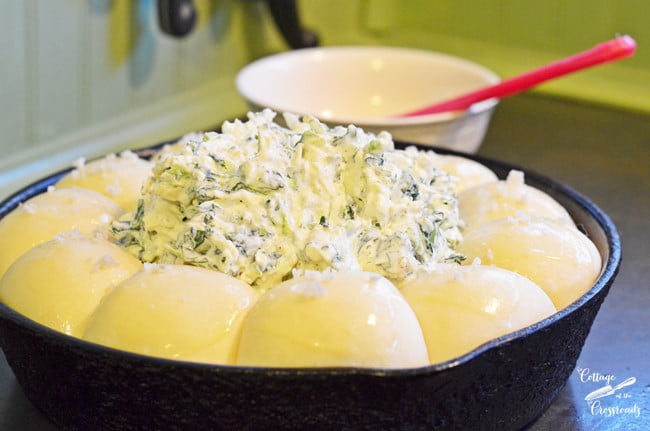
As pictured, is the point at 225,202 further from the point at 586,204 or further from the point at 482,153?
the point at 482,153

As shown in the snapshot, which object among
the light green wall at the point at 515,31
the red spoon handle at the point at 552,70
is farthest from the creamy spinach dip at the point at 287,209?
the light green wall at the point at 515,31

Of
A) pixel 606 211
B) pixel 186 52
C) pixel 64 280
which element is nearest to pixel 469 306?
pixel 64 280

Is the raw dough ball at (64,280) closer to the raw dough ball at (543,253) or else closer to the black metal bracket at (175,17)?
the raw dough ball at (543,253)

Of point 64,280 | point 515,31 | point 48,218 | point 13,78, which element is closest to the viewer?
point 64,280

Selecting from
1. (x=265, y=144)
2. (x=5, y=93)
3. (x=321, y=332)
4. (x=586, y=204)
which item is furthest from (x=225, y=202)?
(x=5, y=93)

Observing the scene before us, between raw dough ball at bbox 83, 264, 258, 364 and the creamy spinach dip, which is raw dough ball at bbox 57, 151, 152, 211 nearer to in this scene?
the creamy spinach dip

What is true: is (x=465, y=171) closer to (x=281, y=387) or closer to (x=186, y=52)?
(x=281, y=387)

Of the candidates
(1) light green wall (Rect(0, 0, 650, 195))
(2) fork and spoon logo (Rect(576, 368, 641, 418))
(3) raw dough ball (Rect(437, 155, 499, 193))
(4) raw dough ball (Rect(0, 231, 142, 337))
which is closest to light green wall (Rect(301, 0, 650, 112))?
(1) light green wall (Rect(0, 0, 650, 195))
